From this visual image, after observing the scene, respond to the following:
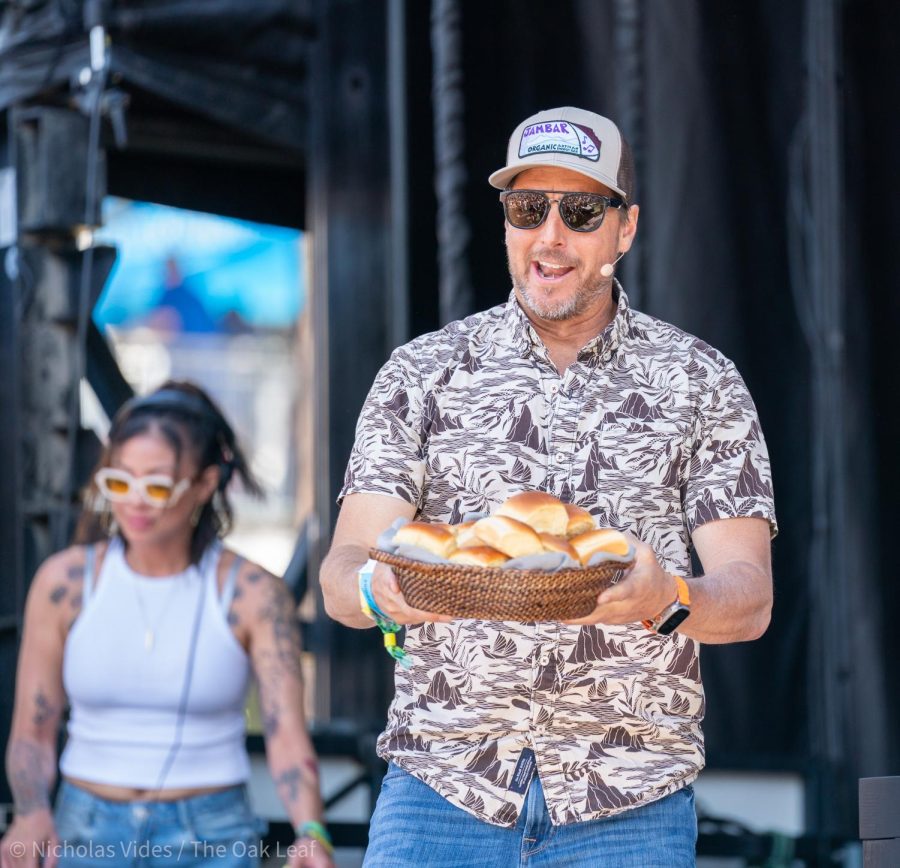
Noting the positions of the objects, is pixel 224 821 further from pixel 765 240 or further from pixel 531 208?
pixel 765 240

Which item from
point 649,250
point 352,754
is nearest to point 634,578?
point 649,250

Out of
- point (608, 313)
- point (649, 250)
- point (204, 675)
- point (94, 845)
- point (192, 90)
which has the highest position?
point (192, 90)

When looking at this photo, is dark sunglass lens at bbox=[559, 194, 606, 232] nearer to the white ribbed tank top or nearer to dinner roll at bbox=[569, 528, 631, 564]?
dinner roll at bbox=[569, 528, 631, 564]

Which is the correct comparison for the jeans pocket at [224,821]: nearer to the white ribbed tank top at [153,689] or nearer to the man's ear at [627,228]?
the white ribbed tank top at [153,689]

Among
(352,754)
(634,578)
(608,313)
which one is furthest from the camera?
(352,754)

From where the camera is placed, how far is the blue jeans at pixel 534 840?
2447 mm

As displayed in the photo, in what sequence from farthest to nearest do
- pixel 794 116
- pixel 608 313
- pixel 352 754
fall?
pixel 352 754
pixel 794 116
pixel 608 313

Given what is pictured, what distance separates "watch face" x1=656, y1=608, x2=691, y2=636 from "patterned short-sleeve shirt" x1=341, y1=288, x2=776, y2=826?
0.20 metres

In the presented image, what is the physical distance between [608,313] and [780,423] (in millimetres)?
2059

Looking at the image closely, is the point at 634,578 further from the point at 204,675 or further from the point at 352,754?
the point at 352,754

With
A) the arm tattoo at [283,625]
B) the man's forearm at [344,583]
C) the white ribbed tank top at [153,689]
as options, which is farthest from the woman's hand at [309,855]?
the man's forearm at [344,583]

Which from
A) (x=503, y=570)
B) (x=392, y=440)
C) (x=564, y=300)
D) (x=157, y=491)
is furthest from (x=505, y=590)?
(x=157, y=491)

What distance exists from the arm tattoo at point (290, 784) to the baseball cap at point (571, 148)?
1.70 meters

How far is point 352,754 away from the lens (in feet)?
17.3
